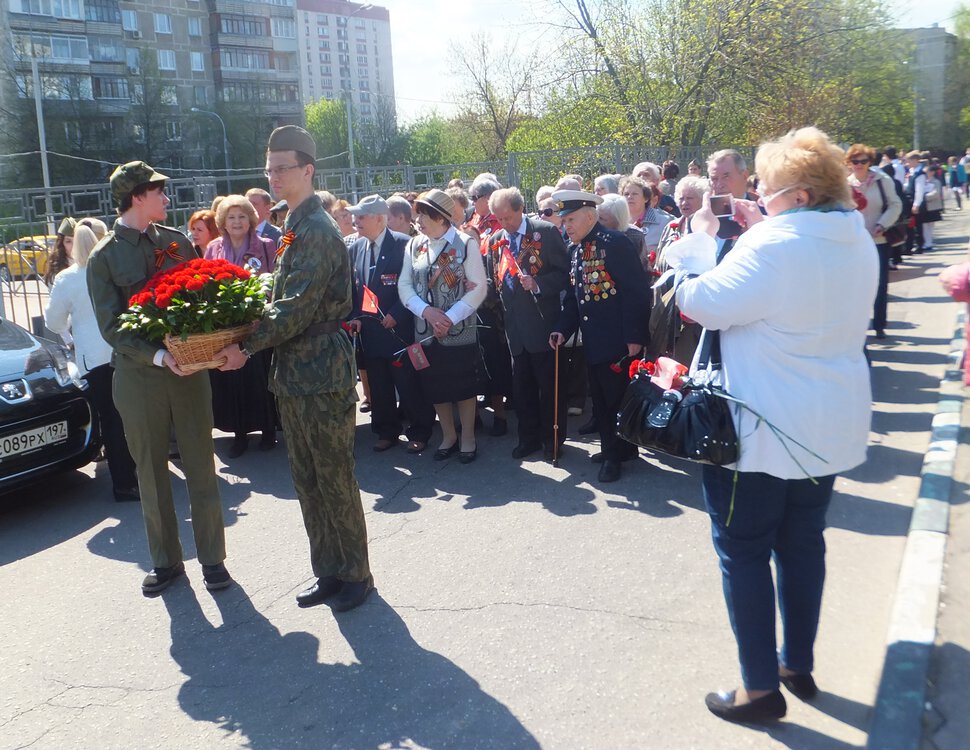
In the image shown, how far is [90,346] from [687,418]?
453 centimetres

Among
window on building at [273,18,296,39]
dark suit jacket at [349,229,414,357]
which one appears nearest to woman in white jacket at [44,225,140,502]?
dark suit jacket at [349,229,414,357]

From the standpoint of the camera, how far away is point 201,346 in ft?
13.4

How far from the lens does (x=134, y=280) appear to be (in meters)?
4.66

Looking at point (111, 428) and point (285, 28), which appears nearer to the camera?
point (111, 428)

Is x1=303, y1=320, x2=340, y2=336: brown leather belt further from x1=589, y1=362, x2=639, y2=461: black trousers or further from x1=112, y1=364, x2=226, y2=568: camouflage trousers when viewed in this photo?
x1=589, y1=362, x2=639, y2=461: black trousers

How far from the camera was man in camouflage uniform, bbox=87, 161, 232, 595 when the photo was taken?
4.62m

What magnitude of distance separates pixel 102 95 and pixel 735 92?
53389 mm

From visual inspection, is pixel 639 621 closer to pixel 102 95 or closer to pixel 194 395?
pixel 194 395

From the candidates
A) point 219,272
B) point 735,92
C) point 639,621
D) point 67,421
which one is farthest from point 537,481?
point 735,92

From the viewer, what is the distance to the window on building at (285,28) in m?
80.1

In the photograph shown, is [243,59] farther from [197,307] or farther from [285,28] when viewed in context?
[197,307]

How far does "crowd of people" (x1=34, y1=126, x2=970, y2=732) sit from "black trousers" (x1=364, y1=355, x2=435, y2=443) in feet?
0.07

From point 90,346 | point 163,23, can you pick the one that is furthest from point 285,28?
point 90,346

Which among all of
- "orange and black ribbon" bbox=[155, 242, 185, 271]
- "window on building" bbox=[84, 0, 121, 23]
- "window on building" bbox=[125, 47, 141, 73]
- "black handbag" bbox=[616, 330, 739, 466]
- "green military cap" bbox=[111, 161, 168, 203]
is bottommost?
"black handbag" bbox=[616, 330, 739, 466]
